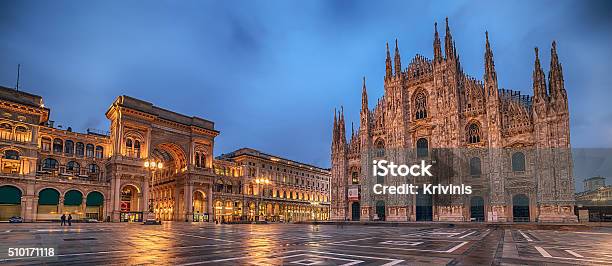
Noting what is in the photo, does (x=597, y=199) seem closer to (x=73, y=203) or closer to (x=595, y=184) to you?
(x=595, y=184)

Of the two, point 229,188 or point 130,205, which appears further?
point 229,188

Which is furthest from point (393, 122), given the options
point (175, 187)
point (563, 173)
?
point (175, 187)

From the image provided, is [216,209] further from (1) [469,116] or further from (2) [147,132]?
(1) [469,116]

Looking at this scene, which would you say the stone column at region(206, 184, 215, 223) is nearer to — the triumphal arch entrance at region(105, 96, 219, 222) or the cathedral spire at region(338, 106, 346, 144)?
the triumphal arch entrance at region(105, 96, 219, 222)

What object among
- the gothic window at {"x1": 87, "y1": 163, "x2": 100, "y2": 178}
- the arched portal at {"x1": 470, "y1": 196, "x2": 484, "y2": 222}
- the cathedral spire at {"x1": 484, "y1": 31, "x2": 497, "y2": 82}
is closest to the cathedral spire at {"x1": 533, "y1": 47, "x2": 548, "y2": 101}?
the cathedral spire at {"x1": 484, "y1": 31, "x2": 497, "y2": 82}

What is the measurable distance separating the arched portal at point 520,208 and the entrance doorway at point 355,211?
76.5 ft

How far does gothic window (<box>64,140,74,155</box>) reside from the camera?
5969cm

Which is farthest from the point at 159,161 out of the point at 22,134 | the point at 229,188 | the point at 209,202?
the point at 22,134

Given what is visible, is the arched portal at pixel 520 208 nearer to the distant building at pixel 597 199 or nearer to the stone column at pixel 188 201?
the distant building at pixel 597 199

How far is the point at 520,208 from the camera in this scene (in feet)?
156

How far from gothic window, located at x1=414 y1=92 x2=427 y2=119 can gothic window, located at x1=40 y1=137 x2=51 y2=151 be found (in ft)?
181

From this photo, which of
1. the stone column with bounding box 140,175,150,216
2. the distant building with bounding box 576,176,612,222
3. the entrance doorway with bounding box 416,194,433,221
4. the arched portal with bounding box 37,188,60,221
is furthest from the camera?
the stone column with bounding box 140,175,150,216

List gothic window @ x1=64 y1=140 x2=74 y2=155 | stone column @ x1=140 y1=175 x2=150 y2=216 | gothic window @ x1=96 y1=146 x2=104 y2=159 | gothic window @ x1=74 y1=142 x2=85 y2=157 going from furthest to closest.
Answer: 1. gothic window @ x1=96 y1=146 x2=104 y2=159
2. gothic window @ x1=74 y1=142 x2=85 y2=157
3. gothic window @ x1=64 y1=140 x2=74 y2=155
4. stone column @ x1=140 y1=175 x2=150 y2=216

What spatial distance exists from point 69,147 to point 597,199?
3290 inches
